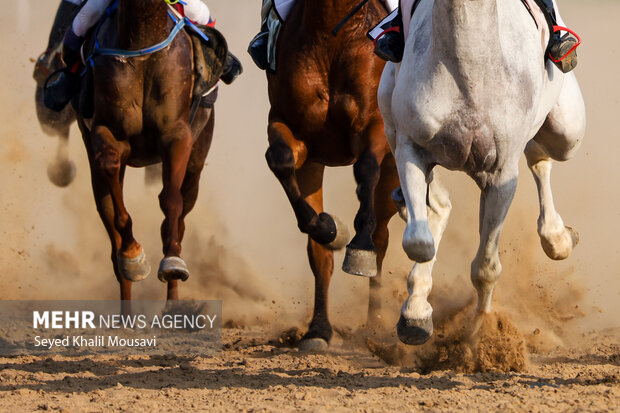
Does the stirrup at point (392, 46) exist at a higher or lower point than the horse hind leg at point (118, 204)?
higher

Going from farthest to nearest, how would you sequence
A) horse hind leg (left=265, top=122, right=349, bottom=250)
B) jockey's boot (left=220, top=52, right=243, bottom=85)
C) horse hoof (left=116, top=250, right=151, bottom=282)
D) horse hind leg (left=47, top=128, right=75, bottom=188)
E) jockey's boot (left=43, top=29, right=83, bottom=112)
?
horse hind leg (left=47, top=128, right=75, bottom=188) < jockey's boot (left=220, top=52, right=243, bottom=85) < jockey's boot (left=43, top=29, right=83, bottom=112) < horse hoof (left=116, top=250, right=151, bottom=282) < horse hind leg (left=265, top=122, right=349, bottom=250)

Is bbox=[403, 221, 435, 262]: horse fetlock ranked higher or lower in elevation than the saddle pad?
lower

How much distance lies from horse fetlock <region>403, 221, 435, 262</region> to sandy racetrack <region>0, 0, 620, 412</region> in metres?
0.67

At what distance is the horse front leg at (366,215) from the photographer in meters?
6.69

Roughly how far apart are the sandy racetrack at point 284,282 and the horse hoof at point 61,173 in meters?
0.72

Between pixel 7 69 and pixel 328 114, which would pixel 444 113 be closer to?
pixel 328 114

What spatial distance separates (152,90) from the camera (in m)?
7.71

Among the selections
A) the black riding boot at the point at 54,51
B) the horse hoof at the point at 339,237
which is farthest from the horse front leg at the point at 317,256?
the black riding boot at the point at 54,51

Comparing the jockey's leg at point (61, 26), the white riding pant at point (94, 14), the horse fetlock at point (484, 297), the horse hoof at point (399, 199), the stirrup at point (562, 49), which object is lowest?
the horse fetlock at point (484, 297)

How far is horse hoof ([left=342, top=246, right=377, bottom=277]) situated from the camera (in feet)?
21.9

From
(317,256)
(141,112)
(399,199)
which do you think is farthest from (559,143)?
(141,112)

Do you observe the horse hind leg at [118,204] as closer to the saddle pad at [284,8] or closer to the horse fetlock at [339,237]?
the horse fetlock at [339,237]

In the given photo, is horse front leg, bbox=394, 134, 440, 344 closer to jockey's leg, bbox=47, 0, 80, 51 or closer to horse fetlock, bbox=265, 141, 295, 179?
horse fetlock, bbox=265, 141, 295, 179

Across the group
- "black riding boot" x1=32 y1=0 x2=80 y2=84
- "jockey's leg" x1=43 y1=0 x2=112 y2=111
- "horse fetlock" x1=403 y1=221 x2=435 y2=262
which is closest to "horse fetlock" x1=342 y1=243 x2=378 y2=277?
"horse fetlock" x1=403 y1=221 x2=435 y2=262
